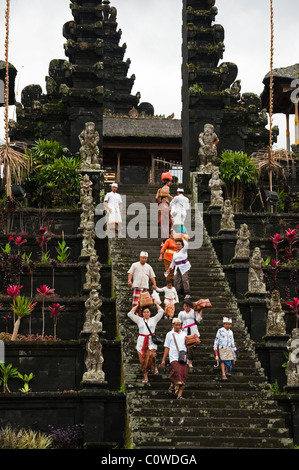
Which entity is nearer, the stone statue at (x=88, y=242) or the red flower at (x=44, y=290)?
the red flower at (x=44, y=290)

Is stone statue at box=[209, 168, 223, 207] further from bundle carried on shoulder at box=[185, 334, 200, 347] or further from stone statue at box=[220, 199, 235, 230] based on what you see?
bundle carried on shoulder at box=[185, 334, 200, 347]

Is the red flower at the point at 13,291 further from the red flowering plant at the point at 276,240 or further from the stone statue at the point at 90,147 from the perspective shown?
the stone statue at the point at 90,147

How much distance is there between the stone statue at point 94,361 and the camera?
2256cm

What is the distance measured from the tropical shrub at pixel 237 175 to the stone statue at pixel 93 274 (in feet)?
26.9

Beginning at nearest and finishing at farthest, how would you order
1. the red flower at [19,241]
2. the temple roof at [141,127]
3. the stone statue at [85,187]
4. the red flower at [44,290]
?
the red flower at [44,290]
the red flower at [19,241]
the stone statue at [85,187]
the temple roof at [141,127]

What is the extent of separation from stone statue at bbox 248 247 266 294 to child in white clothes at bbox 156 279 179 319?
8.43ft

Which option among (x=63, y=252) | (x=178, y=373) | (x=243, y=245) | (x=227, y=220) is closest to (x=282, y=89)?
(x=227, y=220)

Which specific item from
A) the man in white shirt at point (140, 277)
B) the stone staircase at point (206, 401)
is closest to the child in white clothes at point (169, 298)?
the man in white shirt at point (140, 277)

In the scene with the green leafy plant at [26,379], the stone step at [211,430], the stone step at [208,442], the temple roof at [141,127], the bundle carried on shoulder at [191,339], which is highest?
the temple roof at [141,127]

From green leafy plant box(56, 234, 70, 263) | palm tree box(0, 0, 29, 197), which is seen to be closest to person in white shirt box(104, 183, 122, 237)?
green leafy plant box(56, 234, 70, 263)

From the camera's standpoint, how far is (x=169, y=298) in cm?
2416

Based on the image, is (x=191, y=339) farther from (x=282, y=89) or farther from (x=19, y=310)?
(x=282, y=89)

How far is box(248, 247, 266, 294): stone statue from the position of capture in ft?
85.7
